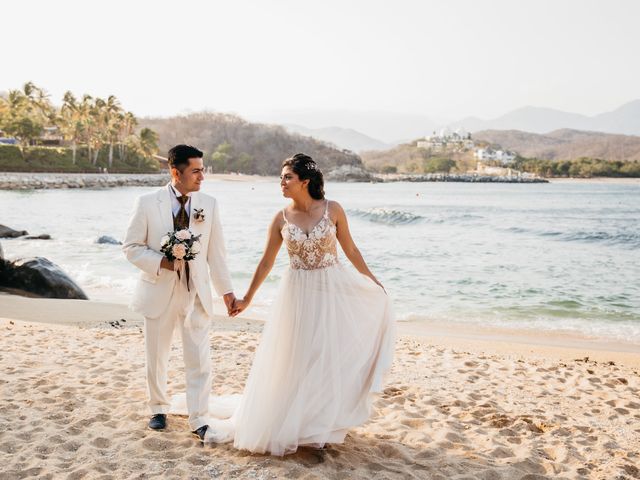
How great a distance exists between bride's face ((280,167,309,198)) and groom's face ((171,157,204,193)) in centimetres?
54

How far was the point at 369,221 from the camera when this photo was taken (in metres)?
34.7

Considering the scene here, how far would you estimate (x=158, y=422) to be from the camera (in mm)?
4273

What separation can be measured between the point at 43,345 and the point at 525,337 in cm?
694

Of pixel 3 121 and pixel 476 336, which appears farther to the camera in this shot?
pixel 3 121

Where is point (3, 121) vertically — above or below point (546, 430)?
above

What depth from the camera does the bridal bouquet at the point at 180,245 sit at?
12.2 ft

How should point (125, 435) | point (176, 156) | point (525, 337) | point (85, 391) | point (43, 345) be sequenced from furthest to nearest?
point (525, 337), point (43, 345), point (85, 391), point (125, 435), point (176, 156)

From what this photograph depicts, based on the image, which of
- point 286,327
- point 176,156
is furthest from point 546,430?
point 176,156

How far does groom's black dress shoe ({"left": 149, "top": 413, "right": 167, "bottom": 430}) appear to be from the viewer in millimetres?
4258

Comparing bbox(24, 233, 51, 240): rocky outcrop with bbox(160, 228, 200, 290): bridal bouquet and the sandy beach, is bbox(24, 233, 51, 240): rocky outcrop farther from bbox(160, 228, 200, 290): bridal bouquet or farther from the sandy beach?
bbox(160, 228, 200, 290): bridal bouquet

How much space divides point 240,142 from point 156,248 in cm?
17011

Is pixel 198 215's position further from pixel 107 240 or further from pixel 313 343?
pixel 107 240

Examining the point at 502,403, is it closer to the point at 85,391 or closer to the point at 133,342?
the point at 85,391

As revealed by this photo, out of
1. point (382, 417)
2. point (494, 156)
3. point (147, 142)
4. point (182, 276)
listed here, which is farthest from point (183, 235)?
point (494, 156)
